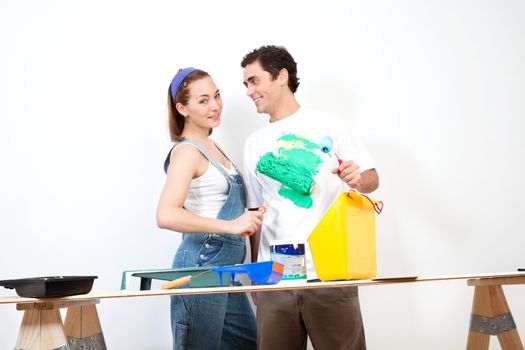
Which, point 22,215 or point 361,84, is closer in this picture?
point 22,215

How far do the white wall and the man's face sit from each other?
33 cm

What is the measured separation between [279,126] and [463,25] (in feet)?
3.67

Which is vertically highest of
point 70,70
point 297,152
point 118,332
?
point 70,70

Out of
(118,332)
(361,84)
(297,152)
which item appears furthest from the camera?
(361,84)

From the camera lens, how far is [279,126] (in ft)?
6.87

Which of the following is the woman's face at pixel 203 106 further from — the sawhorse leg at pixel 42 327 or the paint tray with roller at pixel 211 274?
the sawhorse leg at pixel 42 327

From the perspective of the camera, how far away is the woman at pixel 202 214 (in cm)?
172

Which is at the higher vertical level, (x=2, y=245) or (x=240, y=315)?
(x=2, y=245)

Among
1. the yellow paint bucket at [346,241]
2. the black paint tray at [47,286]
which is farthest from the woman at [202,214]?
the black paint tray at [47,286]

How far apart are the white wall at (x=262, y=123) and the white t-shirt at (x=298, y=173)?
45 centimetres

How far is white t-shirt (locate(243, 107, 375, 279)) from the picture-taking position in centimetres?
192

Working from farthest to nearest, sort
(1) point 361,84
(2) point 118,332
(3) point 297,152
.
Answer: (1) point 361,84 → (2) point 118,332 → (3) point 297,152

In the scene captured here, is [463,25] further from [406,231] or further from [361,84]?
[406,231]

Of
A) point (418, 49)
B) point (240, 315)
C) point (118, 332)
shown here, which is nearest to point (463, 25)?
point (418, 49)
